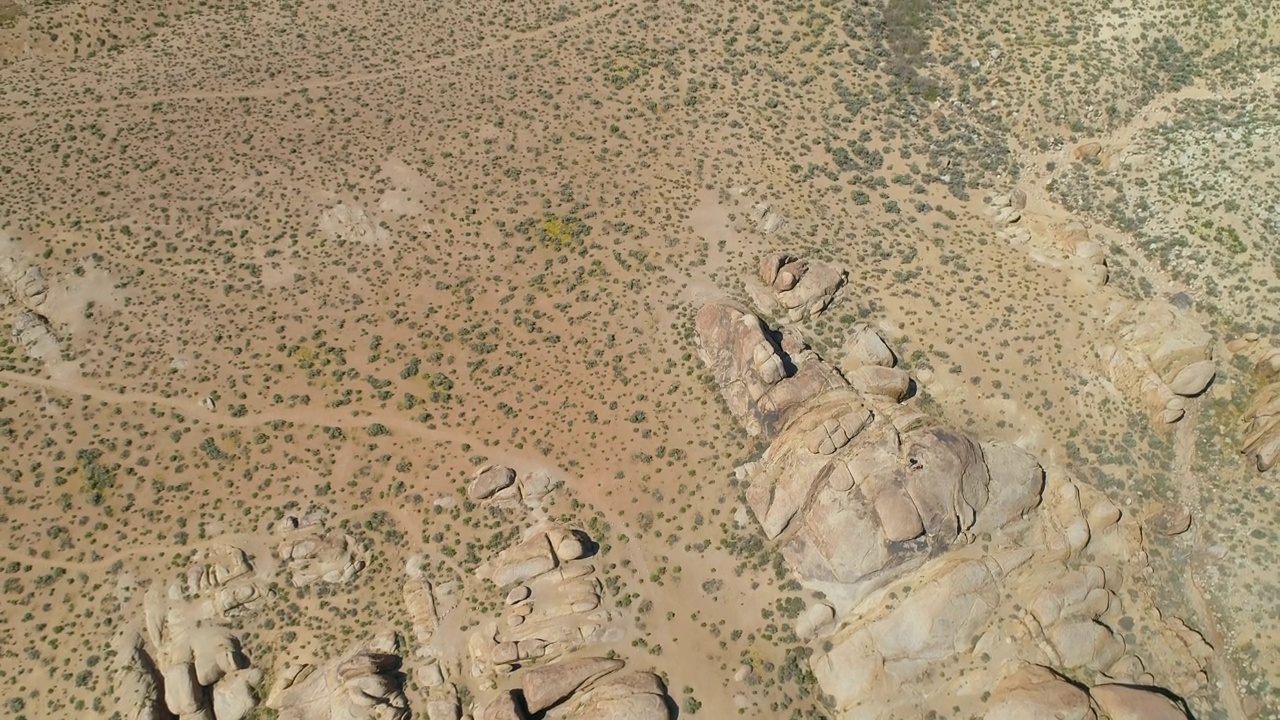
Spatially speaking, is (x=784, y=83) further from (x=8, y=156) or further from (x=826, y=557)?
(x=8, y=156)

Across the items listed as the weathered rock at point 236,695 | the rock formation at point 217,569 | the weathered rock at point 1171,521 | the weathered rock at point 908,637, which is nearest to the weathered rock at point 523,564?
the weathered rock at point 236,695

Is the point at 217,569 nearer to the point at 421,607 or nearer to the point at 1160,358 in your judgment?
the point at 421,607

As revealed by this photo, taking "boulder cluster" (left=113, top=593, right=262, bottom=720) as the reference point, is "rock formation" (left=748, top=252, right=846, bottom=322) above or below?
above

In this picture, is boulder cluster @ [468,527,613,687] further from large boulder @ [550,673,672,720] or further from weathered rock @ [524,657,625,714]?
large boulder @ [550,673,672,720]

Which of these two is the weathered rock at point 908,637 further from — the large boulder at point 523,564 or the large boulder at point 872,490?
the large boulder at point 523,564

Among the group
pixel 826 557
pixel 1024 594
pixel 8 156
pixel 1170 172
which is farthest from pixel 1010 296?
pixel 8 156

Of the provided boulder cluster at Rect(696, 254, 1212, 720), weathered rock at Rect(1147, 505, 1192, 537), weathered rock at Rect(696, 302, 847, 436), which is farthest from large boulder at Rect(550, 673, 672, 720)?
weathered rock at Rect(1147, 505, 1192, 537)

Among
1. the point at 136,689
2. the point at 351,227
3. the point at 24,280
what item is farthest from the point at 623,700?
the point at 24,280
